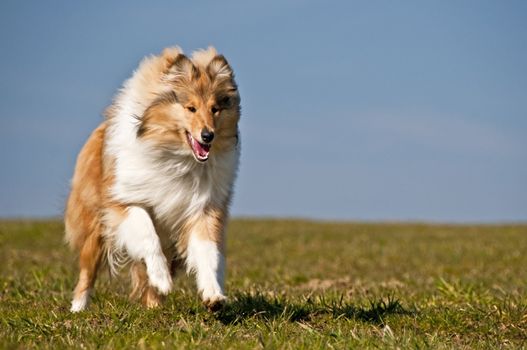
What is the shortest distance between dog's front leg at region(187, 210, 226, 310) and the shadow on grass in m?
0.21

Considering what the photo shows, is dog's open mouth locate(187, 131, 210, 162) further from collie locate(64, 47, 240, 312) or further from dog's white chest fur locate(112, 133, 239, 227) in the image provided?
dog's white chest fur locate(112, 133, 239, 227)

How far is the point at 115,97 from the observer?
7.64 m

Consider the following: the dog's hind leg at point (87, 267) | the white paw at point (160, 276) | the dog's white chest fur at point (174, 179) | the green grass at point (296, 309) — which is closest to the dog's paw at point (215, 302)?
the green grass at point (296, 309)

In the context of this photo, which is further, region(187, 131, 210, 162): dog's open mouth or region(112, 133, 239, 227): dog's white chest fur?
region(112, 133, 239, 227): dog's white chest fur

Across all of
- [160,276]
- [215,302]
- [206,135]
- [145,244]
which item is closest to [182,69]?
[206,135]

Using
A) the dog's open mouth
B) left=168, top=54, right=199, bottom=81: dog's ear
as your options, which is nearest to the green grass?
the dog's open mouth

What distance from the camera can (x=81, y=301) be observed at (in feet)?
25.0

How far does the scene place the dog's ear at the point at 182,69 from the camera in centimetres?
682

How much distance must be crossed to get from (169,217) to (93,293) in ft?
4.90

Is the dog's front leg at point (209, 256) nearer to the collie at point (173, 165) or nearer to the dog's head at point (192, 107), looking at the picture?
the collie at point (173, 165)

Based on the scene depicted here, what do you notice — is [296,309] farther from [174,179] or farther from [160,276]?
[174,179]

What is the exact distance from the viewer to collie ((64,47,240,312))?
669cm

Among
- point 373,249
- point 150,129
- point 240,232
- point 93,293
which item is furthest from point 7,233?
point 150,129

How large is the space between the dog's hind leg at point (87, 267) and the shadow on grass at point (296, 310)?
55.3 inches
